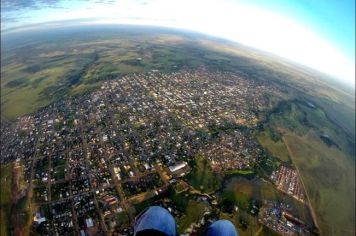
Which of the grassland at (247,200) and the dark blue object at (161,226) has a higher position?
the dark blue object at (161,226)

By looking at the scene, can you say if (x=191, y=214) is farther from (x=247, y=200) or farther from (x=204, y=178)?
(x=247, y=200)

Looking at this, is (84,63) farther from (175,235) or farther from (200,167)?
(175,235)

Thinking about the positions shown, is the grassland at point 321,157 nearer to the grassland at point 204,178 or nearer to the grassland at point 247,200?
the grassland at point 247,200

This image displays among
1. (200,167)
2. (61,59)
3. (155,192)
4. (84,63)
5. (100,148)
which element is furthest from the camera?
(61,59)

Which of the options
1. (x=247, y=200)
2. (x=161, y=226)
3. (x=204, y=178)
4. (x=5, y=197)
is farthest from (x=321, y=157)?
(x=5, y=197)

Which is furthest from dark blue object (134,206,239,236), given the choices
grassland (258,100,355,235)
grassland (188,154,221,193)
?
grassland (258,100,355,235)

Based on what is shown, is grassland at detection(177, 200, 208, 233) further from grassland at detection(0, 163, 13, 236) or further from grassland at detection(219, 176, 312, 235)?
grassland at detection(0, 163, 13, 236)

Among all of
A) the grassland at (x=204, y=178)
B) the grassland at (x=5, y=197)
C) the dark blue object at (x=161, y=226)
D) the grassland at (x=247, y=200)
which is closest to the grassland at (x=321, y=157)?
the grassland at (x=247, y=200)

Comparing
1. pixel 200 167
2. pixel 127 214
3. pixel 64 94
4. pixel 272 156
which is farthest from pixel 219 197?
pixel 64 94
